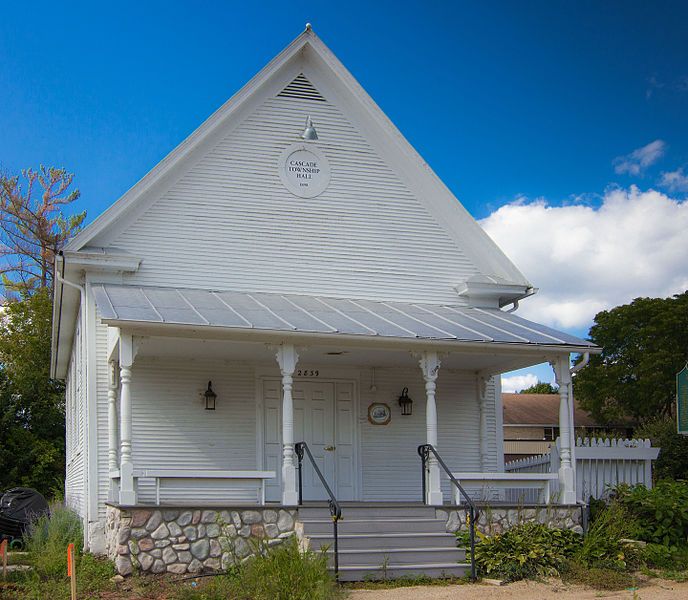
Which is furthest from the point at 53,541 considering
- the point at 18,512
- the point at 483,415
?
the point at 483,415

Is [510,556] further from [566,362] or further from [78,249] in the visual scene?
[78,249]

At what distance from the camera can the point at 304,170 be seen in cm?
1590

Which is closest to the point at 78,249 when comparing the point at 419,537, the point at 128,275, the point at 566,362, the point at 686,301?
the point at 128,275

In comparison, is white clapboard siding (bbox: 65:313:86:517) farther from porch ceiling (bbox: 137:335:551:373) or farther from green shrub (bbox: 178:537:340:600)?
green shrub (bbox: 178:537:340:600)

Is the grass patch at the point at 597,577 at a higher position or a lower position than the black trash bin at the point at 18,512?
lower

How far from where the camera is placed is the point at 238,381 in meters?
15.0

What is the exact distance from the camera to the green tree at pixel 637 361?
146 feet

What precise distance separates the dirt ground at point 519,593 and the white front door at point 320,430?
4.23 meters

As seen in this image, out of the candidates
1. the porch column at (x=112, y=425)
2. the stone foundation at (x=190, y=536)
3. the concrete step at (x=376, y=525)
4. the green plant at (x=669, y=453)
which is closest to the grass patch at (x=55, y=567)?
the stone foundation at (x=190, y=536)

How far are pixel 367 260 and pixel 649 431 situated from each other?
12.5m

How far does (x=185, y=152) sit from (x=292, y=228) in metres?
2.11

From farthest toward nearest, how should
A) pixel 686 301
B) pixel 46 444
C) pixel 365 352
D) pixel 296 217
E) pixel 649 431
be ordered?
pixel 686 301
pixel 46 444
pixel 649 431
pixel 296 217
pixel 365 352

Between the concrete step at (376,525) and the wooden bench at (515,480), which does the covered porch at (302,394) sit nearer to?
the wooden bench at (515,480)

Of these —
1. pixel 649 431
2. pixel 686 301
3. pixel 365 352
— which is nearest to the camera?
pixel 365 352
